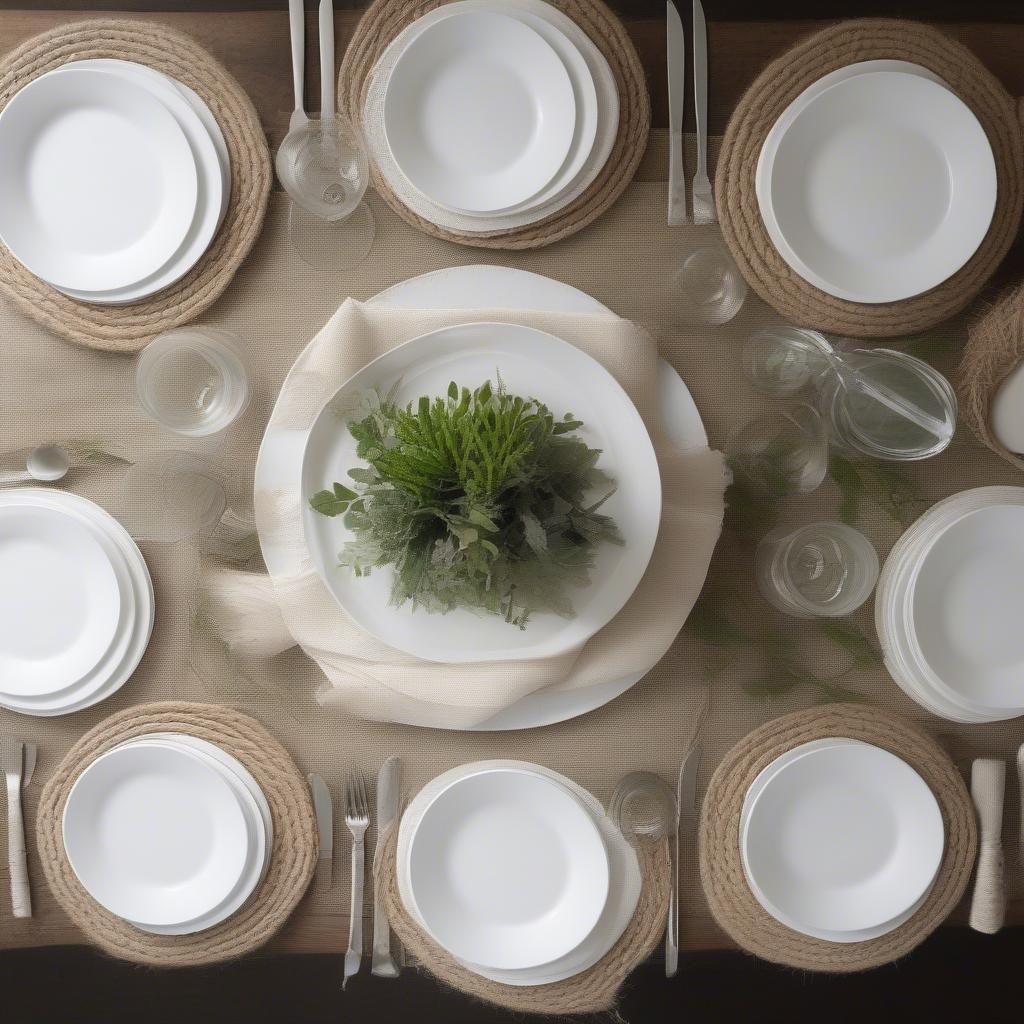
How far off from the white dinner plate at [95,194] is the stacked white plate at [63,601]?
0.29 m

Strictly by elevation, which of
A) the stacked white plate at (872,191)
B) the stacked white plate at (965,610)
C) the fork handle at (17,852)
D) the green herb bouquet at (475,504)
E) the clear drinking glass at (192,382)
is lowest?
the fork handle at (17,852)

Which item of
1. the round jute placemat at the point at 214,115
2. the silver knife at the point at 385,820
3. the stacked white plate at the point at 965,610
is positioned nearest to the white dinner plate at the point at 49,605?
the round jute placemat at the point at 214,115

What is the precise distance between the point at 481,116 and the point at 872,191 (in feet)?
1.58

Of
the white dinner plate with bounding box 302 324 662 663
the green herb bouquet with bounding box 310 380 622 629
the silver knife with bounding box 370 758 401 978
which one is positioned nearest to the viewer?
the green herb bouquet with bounding box 310 380 622 629

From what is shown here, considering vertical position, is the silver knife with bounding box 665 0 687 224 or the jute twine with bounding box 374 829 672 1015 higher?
the silver knife with bounding box 665 0 687 224

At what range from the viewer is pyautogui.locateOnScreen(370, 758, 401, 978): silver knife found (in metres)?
1.05

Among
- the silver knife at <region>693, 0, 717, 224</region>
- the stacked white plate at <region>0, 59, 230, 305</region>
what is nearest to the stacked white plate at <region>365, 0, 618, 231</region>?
the silver knife at <region>693, 0, 717, 224</region>

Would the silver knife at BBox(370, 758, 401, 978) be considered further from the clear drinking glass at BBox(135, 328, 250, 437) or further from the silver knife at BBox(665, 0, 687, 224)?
the silver knife at BBox(665, 0, 687, 224)

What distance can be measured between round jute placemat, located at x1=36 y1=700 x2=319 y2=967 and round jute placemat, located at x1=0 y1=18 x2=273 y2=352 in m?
0.47

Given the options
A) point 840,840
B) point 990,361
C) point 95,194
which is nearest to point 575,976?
point 840,840

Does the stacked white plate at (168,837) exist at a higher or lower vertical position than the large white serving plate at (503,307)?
lower

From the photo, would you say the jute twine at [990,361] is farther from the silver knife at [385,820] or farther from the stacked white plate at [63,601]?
the stacked white plate at [63,601]

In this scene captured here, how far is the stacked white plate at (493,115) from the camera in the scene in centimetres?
100

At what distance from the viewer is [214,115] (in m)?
1.03
